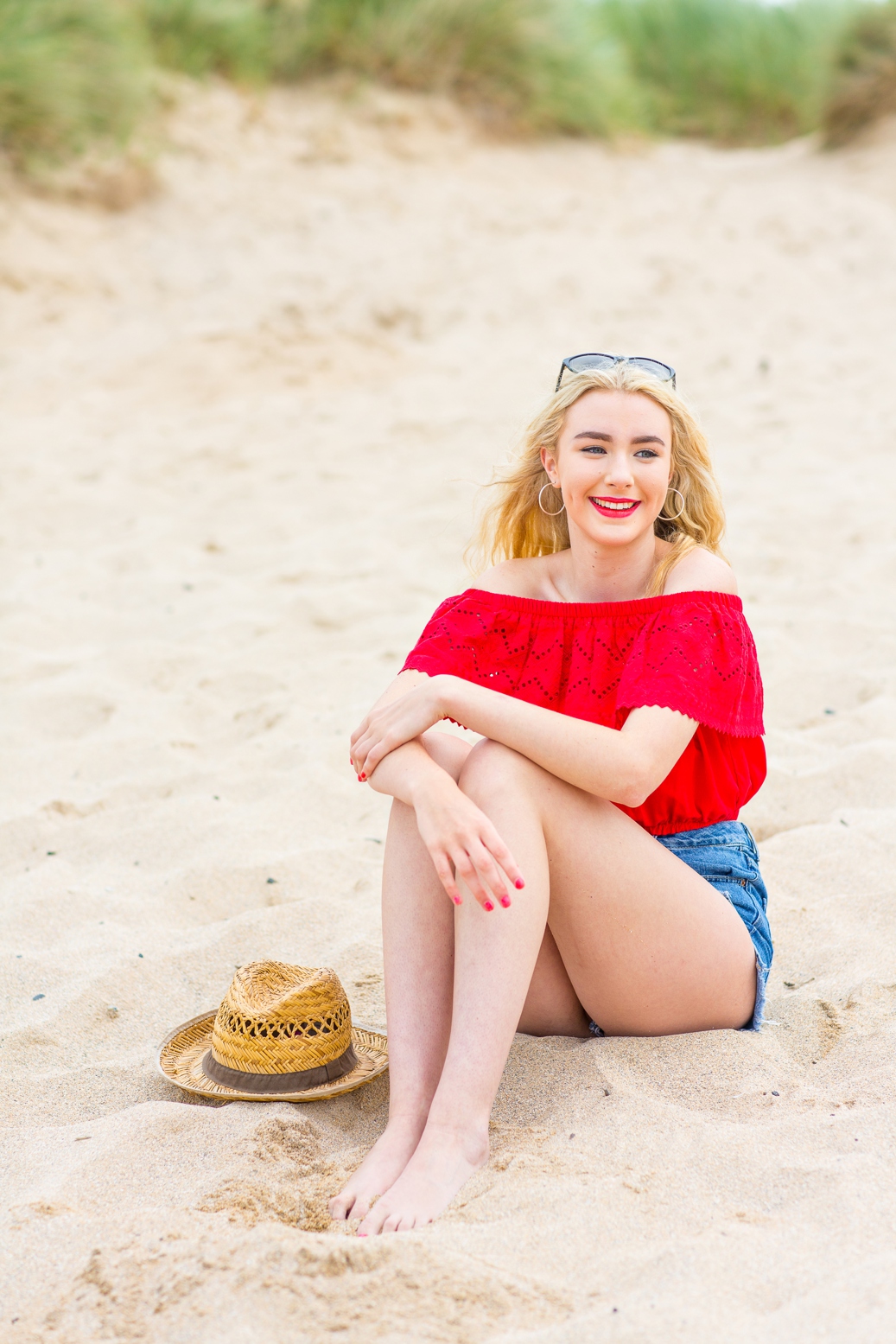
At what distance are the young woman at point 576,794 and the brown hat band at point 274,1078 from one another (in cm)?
15

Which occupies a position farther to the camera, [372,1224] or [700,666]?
[700,666]

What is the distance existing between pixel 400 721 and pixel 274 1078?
0.64m

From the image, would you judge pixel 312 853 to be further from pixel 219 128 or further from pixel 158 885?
pixel 219 128

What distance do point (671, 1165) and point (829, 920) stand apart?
0.99 m

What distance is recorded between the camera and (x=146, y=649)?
4340 mm

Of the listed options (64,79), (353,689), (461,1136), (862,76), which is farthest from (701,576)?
(862,76)

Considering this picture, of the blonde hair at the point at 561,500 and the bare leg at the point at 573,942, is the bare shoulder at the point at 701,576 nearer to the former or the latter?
the blonde hair at the point at 561,500

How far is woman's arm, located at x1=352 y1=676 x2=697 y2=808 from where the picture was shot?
6.79 ft

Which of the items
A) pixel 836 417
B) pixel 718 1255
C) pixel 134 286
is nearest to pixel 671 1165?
pixel 718 1255

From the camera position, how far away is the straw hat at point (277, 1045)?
215 cm

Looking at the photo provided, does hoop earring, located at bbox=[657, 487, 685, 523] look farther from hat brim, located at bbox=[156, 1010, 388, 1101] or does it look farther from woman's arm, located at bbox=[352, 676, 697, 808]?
hat brim, located at bbox=[156, 1010, 388, 1101]

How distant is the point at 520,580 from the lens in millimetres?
2543

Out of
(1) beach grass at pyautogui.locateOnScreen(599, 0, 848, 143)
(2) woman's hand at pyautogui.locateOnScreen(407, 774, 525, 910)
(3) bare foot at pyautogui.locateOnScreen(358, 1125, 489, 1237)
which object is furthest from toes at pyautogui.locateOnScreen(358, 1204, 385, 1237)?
(1) beach grass at pyautogui.locateOnScreen(599, 0, 848, 143)

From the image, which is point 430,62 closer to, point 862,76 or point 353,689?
point 862,76
